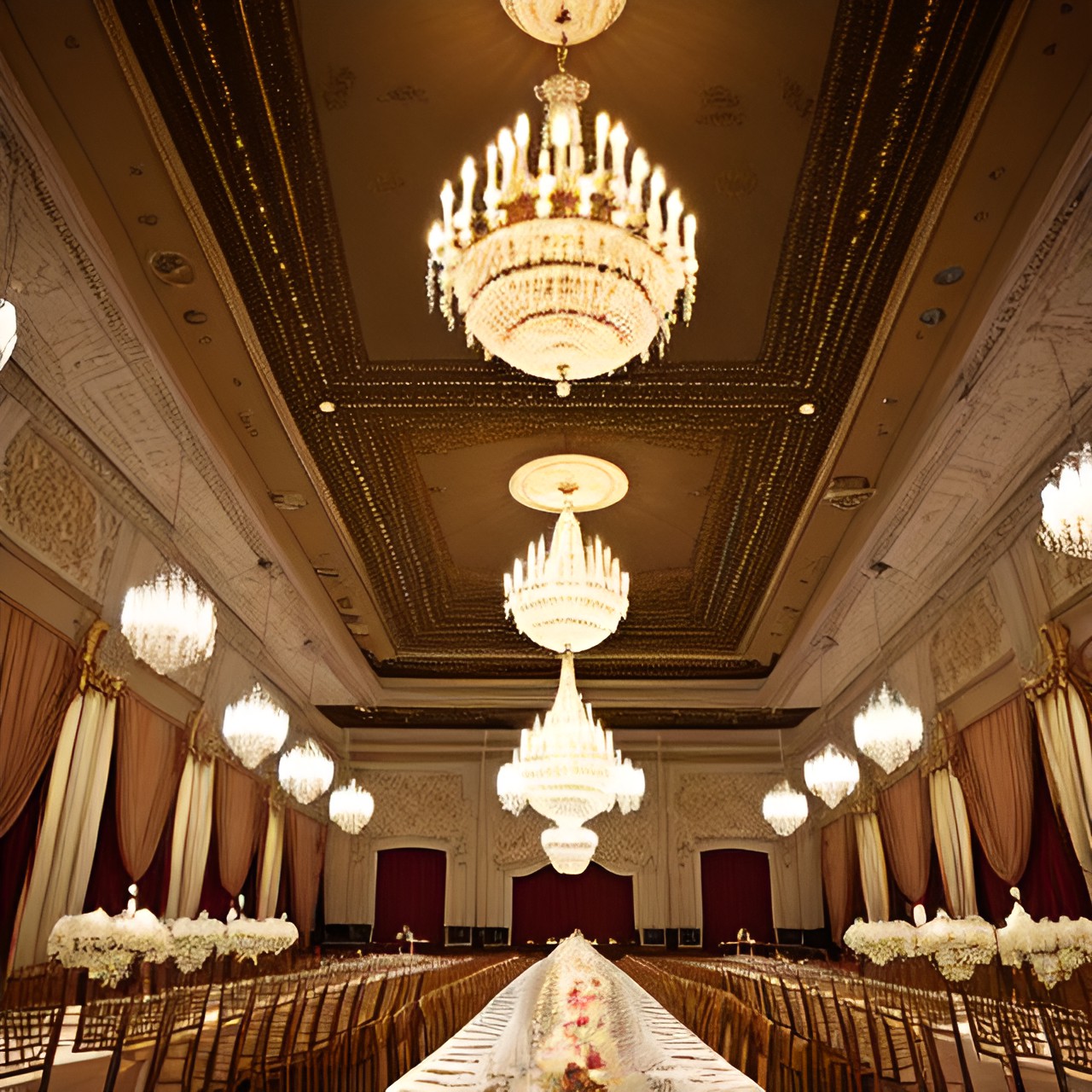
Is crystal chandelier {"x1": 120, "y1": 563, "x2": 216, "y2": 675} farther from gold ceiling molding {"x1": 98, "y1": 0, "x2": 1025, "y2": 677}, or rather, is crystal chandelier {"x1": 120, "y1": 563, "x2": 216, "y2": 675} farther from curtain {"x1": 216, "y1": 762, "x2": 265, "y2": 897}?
curtain {"x1": 216, "y1": 762, "x2": 265, "y2": 897}

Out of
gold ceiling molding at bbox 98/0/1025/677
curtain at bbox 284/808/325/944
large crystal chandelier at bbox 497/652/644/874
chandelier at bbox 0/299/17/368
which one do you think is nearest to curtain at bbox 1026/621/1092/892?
gold ceiling molding at bbox 98/0/1025/677

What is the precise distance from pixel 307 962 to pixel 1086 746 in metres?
8.76

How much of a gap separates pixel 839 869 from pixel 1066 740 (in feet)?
24.6

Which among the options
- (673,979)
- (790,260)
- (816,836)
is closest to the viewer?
(790,260)

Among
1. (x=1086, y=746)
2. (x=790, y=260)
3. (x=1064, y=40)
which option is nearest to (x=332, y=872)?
(x=1086, y=746)

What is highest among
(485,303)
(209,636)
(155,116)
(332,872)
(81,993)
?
(155,116)

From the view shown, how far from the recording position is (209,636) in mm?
6812

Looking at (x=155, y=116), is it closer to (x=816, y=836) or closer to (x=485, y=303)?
(x=485, y=303)

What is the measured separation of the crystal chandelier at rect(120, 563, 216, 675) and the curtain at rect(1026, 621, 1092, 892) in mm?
6186

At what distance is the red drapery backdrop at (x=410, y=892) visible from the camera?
15.8 meters

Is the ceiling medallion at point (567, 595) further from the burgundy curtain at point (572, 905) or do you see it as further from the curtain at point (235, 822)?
the burgundy curtain at point (572, 905)

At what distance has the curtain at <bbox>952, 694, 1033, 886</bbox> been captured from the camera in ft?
25.7

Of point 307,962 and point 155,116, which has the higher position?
point 155,116

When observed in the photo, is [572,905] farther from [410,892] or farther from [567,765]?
[567,765]
